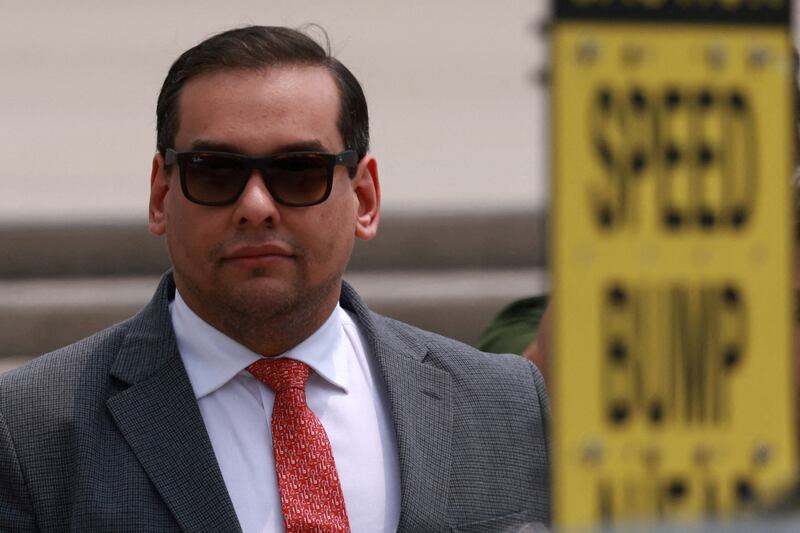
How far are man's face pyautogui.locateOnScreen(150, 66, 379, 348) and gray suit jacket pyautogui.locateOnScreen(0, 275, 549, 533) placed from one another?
171mm

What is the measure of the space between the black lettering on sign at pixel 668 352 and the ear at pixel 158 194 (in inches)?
59.9

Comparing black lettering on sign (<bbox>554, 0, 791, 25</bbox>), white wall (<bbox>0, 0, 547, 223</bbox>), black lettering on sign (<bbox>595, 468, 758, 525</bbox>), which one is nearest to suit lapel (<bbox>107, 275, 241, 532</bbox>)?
black lettering on sign (<bbox>595, 468, 758, 525</bbox>)

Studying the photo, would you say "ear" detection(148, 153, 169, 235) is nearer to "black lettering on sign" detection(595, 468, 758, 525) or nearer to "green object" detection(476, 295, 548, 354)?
"green object" detection(476, 295, 548, 354)

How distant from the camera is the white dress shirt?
2.63 metres

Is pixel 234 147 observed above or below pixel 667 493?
above

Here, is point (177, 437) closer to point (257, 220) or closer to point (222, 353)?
point (222, 353)

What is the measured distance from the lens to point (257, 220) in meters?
2.65

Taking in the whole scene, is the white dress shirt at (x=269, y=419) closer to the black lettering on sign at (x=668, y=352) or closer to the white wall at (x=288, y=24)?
the black lettering on sign at (x=668, y=352)

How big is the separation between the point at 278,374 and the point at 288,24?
235 inches

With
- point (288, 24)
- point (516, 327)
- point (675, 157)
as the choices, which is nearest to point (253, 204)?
point (516, 327)

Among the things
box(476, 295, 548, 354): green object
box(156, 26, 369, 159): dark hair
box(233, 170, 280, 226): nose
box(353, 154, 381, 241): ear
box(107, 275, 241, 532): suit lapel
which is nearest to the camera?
box(107, 275, 241, 532): suit lapel

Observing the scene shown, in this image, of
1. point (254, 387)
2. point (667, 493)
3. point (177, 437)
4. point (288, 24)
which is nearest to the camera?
point (667, 493)

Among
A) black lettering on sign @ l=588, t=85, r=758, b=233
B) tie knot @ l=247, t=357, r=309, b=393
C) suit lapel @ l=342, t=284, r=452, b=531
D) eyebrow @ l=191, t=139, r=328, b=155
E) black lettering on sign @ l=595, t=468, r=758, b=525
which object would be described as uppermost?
black lettering on sign @ l=588, t=85, r=758, b=233

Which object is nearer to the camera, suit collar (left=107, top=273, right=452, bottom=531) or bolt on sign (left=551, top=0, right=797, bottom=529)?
bolt on sign (left=551, top=0, right=797, bottom=529)
